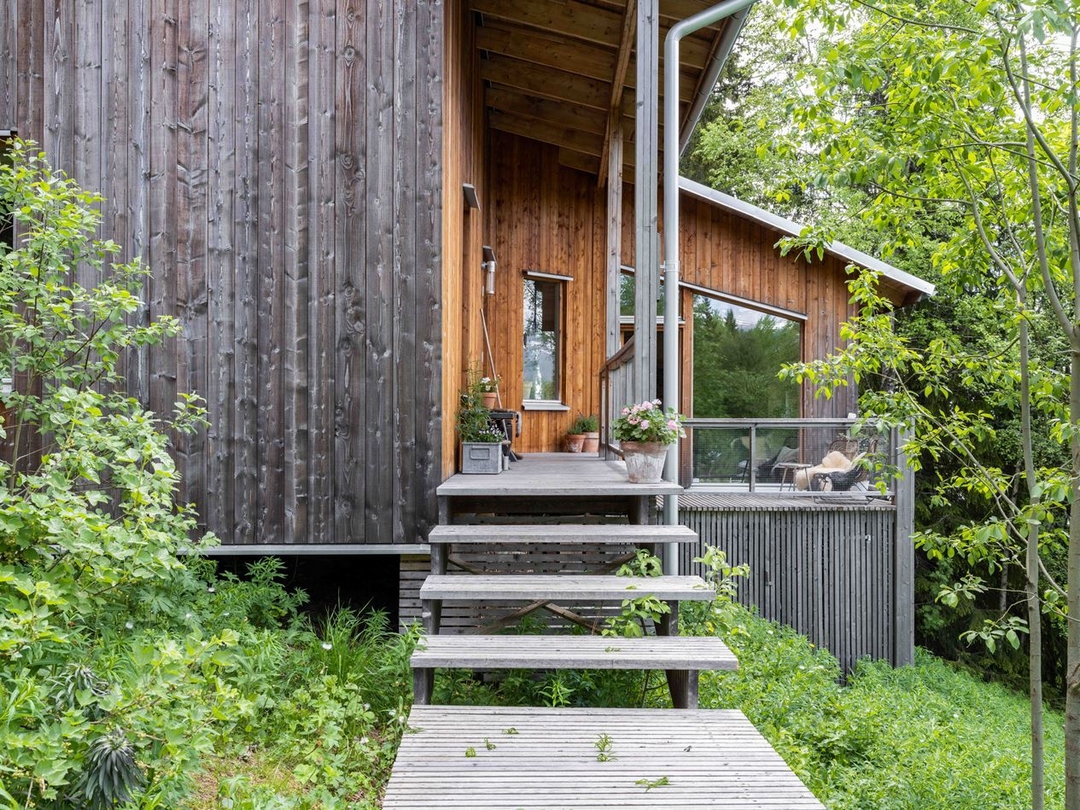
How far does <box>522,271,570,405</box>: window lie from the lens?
8.98m

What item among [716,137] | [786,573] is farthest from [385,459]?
[716,137]

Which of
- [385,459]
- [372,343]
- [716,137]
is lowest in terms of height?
[385,459]

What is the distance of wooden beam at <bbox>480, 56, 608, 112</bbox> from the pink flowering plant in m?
3.96

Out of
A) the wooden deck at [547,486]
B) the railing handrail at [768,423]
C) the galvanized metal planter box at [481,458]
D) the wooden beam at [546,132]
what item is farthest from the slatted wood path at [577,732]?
the wooden beam at [546,132]

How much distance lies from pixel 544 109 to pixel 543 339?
2673 millimetres

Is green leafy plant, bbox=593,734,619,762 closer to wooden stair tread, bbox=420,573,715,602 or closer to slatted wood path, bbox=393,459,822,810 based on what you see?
slatted wood path, bbox=393,459,822,810

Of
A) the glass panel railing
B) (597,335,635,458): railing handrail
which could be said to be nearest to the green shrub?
(597,335,635,458): railing handrail

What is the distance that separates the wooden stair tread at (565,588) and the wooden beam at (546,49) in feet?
15.5

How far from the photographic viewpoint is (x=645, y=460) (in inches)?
167

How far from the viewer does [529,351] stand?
29.5 ft

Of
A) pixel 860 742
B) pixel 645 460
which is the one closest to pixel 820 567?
pixel 860 742

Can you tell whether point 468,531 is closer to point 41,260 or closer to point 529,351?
point 41,260

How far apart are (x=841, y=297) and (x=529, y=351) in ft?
13.2

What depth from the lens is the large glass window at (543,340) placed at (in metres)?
9.00
